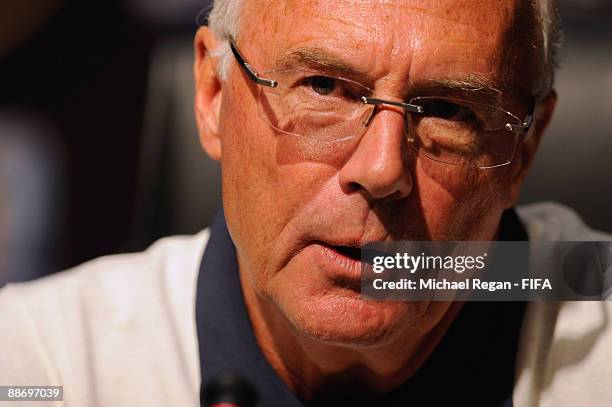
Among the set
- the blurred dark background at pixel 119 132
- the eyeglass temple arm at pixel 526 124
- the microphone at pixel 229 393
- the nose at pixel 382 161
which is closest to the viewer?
the microphone at pixel 229 393

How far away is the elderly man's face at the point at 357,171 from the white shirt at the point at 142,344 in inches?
6.8

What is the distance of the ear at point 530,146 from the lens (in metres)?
1.05

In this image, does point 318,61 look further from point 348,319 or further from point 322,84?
point 348,319

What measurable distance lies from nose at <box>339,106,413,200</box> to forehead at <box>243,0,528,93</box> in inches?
2.0

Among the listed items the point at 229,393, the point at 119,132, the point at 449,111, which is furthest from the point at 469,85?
the point at 119,132

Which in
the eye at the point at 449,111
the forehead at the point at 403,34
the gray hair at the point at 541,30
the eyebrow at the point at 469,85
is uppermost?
the gray hair at the point at 541,30

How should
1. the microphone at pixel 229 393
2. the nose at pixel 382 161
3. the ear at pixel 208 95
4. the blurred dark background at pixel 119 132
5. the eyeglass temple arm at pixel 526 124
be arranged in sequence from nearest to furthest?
the microphone at pixel 229 393, the nose at pixel 382 161, the eyeglass temple arm at pixel 526 124, the ear at pixel 208 95, the blurred dark background at pixel 119 132

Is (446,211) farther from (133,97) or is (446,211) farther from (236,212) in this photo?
(133,97)

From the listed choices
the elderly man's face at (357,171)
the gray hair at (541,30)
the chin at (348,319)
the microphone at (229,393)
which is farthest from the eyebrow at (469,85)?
the microphone at (229,393)

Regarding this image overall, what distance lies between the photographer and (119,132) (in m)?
1.55

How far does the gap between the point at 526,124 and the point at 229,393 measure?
49cm

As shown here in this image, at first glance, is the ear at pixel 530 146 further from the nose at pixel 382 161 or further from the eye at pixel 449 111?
the nose at pixel 382 161

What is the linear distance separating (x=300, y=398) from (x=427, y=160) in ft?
1.18

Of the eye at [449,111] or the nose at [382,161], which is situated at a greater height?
the eye at [449,111]
